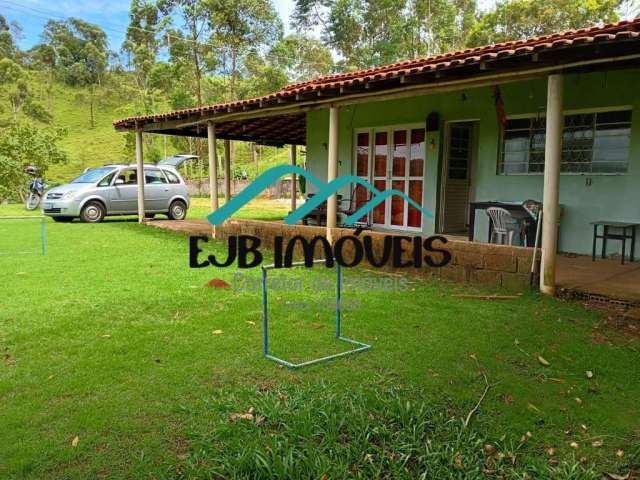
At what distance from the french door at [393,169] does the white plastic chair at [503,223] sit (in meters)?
2.40

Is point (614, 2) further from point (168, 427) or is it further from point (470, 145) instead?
point (168, 427)

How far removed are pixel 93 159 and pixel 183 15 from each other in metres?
19.8

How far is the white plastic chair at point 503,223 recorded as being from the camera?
7.12m

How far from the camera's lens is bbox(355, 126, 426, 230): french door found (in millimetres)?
9688

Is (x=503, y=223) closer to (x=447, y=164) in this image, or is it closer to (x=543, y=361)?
(x=447, y=164)

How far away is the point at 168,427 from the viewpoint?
2.77 m

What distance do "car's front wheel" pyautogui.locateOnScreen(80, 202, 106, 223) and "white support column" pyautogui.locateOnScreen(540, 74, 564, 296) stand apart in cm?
1146

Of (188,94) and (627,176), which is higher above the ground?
(188,94)

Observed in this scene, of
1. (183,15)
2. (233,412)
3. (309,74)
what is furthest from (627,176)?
(309,74)

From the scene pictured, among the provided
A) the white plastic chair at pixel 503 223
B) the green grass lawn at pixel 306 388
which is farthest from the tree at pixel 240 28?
the green grass lawn at pixel 306 388

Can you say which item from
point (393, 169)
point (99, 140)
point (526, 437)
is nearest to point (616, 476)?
point (526, 437)

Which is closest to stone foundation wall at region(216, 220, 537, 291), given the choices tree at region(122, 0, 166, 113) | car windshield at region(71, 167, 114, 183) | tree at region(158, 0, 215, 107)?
car windshield at region(71, 167, 114, 183)

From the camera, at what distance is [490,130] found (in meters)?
8.59

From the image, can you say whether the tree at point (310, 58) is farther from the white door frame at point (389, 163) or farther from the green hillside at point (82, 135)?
the white door frame at point (389, 163)
